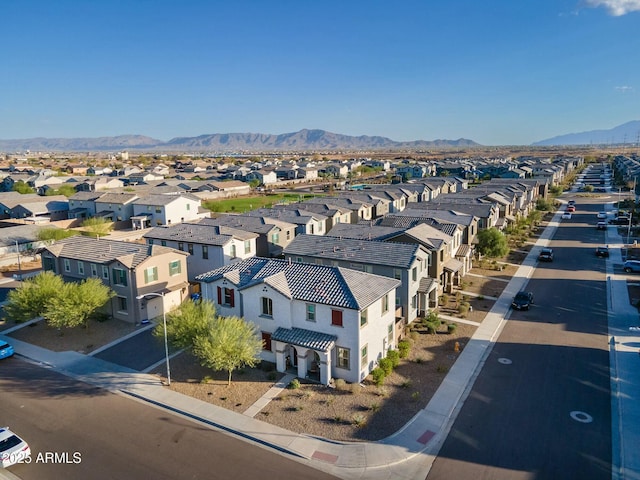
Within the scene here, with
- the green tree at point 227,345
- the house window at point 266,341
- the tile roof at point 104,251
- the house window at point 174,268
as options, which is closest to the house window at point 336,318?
the green tree at point 227,345

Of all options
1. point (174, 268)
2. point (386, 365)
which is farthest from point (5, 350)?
point (386, 365)

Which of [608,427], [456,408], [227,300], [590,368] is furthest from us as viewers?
[227,300]

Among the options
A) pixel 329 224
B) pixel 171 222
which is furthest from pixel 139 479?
pixel 171 222

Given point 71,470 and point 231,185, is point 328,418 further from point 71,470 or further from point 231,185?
point 231,185

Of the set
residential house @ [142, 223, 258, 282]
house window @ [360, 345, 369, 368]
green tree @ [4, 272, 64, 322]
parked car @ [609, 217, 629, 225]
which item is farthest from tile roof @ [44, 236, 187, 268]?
parked car @ [609, 217, 629, 225]

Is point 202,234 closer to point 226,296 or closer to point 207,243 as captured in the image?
point 207,243

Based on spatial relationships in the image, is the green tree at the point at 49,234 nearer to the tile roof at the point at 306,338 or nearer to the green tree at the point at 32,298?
the green tree at the point at 32,298

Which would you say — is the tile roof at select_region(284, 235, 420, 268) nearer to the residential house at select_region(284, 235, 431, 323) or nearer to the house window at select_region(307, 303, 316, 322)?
the residential house at select_region(284, 235, 431, 323)
